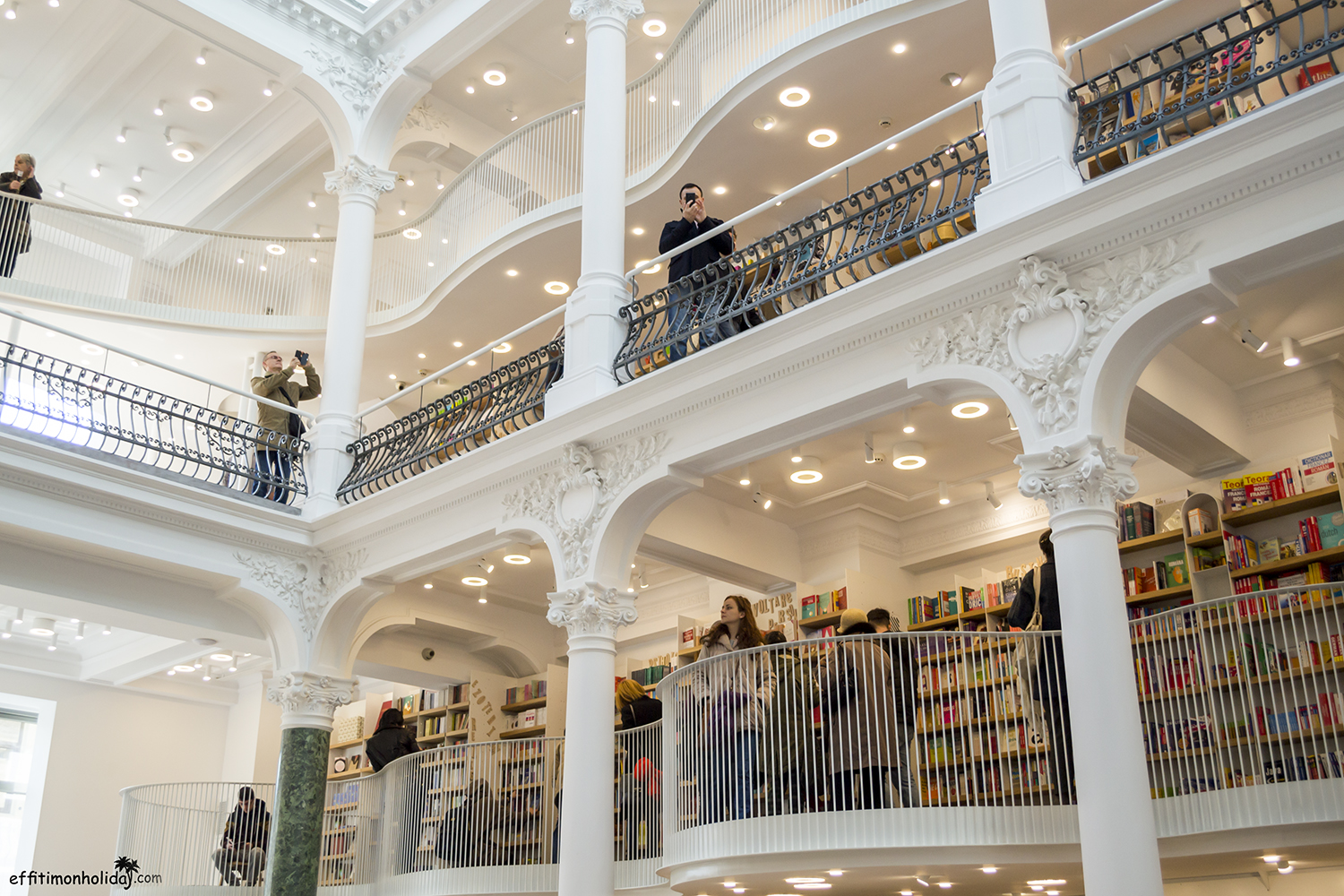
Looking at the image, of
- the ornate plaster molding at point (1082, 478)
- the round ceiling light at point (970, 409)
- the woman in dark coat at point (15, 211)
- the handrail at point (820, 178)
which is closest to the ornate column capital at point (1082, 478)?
the ornate plaster molding at point (1082, 478)

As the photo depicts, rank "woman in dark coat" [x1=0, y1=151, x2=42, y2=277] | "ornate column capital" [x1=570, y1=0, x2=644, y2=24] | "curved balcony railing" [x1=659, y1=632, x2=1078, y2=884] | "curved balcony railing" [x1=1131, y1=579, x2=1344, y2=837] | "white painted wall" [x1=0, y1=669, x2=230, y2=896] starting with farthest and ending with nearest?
"white painted wall" [x1=0, y1=669, x2=230, y2=896], "woman in dark coat" [x1=0, y1=151, x2=42, y2=277], "ornate column capital" [x1=570, y1=0, x2=644, y2=24], "curved balcony railing" [x1=659, y1=632, x2=1078, y2=884], "curved balcony railing" [x1=1131, y1=579, x2=1344, y2=837]

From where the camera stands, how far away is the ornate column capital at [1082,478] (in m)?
5.52

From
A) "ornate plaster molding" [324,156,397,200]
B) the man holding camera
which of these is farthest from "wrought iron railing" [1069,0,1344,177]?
"ornate plaster molding" [324,156,397,200]

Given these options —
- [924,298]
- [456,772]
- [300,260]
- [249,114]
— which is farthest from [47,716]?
[924,298]

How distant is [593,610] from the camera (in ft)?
25.3

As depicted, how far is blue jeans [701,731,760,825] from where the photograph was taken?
21.3 feet

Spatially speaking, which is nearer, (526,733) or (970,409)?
(970,409)

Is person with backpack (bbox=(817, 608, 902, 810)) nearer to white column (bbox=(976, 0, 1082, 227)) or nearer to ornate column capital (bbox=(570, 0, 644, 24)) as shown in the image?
white column (bbox=(976, 0, 1082, 227))

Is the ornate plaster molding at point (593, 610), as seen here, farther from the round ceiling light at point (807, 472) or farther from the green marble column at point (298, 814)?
the green marble column at point (298, 814)

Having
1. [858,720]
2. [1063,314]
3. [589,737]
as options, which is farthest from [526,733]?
[1063,314]

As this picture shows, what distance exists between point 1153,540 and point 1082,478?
9.28 ft

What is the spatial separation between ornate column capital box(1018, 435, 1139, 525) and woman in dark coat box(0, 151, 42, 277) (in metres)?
11.0

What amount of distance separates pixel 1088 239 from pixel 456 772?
19.5 ft

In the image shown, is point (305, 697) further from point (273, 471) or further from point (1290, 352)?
point (1290, 352)
